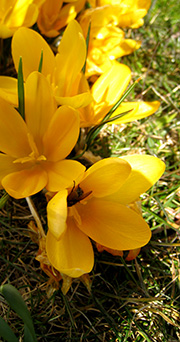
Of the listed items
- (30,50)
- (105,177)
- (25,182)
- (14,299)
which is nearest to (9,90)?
(30,50)

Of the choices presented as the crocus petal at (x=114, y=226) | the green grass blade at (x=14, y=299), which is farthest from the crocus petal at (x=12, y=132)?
the green grass blade at (x=14, y=299)

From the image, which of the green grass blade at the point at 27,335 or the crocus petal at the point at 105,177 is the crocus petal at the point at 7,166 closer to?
the crocus petal at the point at 105,177

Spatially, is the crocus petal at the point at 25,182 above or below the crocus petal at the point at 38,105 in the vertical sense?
below

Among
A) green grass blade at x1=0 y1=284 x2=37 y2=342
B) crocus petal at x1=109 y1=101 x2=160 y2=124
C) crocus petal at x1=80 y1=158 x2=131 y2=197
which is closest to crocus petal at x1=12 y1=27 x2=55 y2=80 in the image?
crocus petal at x1=109 y1=101 x2=160 y2=124

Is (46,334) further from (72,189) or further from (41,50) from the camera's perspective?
(41,50)

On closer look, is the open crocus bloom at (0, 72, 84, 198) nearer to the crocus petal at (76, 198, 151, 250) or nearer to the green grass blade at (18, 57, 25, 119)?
the green grass blade at (18, 57, 25, 119)

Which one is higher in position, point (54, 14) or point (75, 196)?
point (54, 14)

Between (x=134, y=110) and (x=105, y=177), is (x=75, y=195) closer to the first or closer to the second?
(x=105, y=177)
